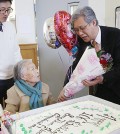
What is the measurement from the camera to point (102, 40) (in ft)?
4.73

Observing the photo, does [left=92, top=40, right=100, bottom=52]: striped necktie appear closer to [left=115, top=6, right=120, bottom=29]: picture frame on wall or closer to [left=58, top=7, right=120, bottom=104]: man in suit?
[left=58, top=7, right=120, bottom=104]: man in suit

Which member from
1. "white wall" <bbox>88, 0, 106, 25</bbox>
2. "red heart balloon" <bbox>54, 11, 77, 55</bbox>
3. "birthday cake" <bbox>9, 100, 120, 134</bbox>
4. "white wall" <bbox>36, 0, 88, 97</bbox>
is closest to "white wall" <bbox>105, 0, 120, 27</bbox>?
"white wall" <bbox>88, 0, 106, 25</bbox>

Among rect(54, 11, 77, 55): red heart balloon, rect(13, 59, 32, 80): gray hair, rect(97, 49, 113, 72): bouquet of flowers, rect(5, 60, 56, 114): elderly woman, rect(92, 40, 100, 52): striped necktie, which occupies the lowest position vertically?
rect(5, 60, 56, 114): elderly woman

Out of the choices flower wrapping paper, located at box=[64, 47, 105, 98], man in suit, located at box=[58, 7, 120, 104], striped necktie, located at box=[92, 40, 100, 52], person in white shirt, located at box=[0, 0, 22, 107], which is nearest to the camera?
flower wrapping paper, located at box=[64, 47, 105, 98]

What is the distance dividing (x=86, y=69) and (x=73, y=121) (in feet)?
1.17

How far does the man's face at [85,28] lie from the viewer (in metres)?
1.35

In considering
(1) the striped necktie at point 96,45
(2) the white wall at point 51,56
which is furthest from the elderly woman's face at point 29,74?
(2) the white wall at point 51,56

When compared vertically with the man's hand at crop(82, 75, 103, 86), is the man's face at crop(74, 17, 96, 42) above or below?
above

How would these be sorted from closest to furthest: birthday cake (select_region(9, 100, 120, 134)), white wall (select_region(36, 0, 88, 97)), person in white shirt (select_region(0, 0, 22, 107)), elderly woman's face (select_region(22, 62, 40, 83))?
birthday cake (select_region(9, 100, 120, 134)) < elderly woman's face (select_region(22, 62, 40, 83)) < person in white shirt (select_region(0, 0, 22, 107)) < white wall (select_region(36, 0, 88, 97))

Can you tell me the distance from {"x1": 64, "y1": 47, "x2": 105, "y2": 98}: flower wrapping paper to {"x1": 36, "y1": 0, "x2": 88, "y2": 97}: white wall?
4.44 ft

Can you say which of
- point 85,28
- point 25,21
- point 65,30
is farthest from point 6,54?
point 25,21

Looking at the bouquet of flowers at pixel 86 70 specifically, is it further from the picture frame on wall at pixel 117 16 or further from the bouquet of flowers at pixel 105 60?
the picture frame on wall at pixel 117 16

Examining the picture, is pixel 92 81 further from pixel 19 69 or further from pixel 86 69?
pixel 19 69

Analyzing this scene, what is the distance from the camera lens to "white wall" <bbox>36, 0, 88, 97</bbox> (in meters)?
2.70
